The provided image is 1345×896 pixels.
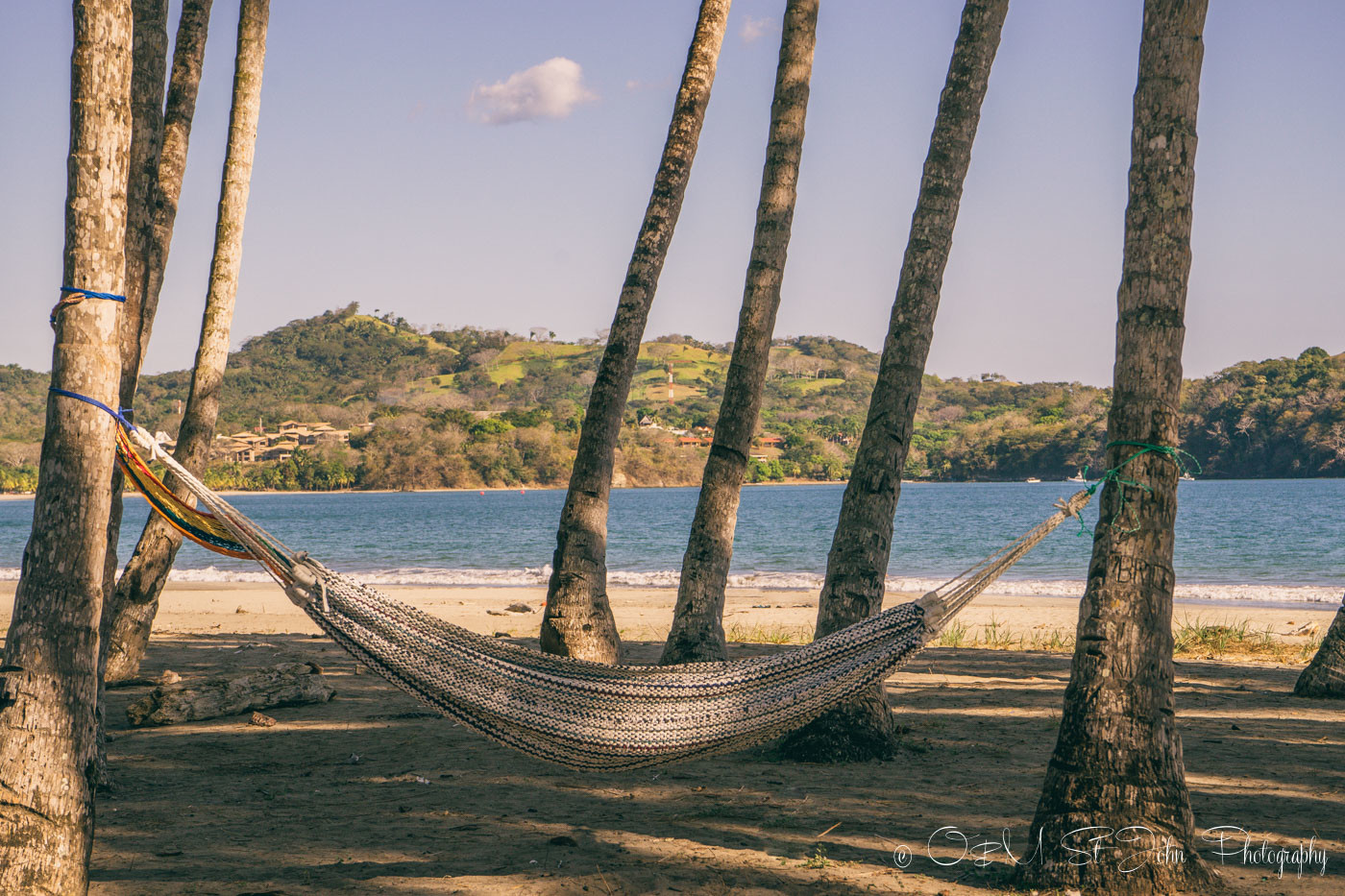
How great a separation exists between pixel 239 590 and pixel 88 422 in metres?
14.7

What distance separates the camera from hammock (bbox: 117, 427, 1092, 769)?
109 inches

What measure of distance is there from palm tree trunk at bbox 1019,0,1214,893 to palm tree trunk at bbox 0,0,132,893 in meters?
2.42

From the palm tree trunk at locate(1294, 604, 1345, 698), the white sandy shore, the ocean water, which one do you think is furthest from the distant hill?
the palm tree trunk at locate(1294, 604, 1345, 698)

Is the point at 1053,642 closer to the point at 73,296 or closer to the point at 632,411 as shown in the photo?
the point at 73,296

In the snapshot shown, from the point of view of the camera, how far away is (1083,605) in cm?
267

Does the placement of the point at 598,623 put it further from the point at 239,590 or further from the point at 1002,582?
the point at 1002,582

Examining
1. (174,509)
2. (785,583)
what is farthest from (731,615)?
(174,509)

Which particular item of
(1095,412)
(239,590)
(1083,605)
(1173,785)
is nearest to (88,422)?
(1083,605)

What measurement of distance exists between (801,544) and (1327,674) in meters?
28.5

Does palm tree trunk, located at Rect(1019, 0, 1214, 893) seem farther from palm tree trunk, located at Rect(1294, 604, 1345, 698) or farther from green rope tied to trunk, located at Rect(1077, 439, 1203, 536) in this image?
palm tree trunk, located at Rect(1294, 604, 1345, 698)

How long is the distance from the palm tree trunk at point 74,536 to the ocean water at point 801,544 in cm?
1519

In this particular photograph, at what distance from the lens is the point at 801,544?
110 feet

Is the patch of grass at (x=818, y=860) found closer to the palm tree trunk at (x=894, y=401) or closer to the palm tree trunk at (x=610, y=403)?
the palm tree trunk at (x=894, y=401)

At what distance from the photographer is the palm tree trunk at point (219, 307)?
17.6 feet
